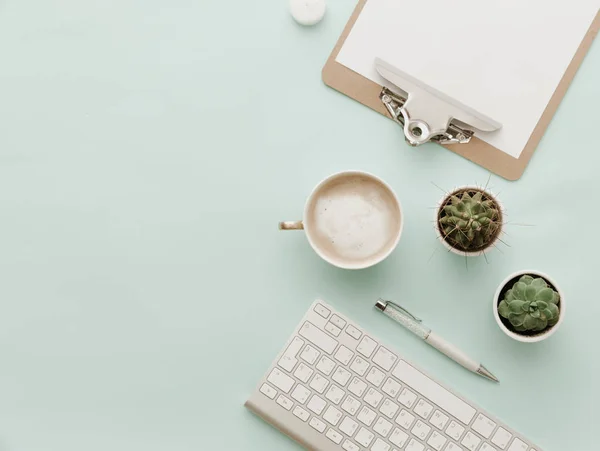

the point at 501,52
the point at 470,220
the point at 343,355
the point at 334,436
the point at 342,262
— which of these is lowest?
the point at 334,436

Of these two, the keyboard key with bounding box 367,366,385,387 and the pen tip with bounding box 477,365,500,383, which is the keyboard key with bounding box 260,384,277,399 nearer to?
the keyboard key with bounding box 367,366,385,387

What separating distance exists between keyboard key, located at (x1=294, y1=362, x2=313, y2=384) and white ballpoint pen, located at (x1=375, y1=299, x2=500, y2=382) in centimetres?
13

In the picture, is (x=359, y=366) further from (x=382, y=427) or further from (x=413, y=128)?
(x=413, y=128)

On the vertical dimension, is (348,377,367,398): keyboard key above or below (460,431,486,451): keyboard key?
below

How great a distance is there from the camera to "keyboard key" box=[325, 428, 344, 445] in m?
0.94

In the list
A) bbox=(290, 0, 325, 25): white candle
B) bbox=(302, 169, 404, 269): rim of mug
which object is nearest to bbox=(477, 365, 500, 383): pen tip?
bbox=(302, 169, 404, 269): rim of mug

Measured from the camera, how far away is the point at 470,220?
0.87 m

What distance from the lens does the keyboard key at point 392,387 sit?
94 cm

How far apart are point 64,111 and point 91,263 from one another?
224mm

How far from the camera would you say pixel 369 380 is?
37.4 inches

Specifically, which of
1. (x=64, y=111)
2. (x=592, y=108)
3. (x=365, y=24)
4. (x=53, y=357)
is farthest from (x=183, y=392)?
(x=592, y=108)


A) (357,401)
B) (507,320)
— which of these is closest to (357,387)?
(357,401)

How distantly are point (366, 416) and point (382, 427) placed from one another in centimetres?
3

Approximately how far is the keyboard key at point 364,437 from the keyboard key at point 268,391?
13 centimetres
